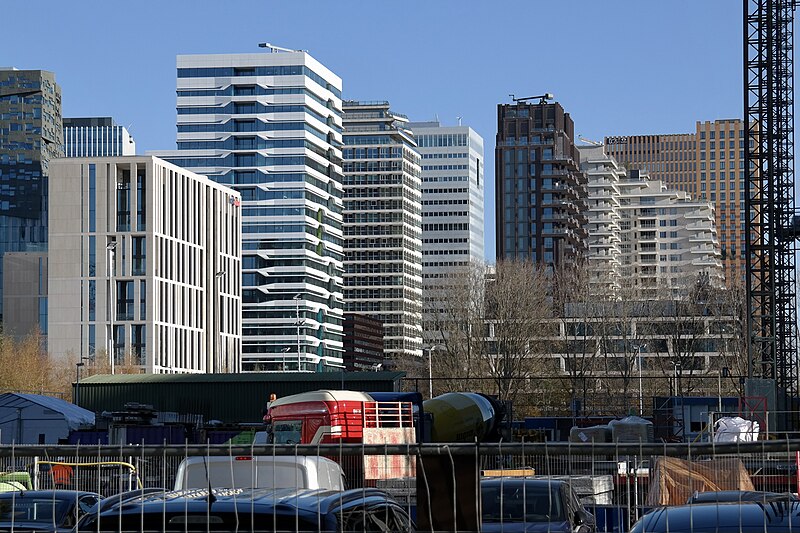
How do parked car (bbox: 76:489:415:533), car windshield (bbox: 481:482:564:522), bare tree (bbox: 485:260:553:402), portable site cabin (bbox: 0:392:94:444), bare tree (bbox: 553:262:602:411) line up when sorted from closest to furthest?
parked car (bbox: 76:489:415:533) → car windshield (bbox: 481:482:564:522) → portable site cabin (bbox: 0:392:94:444) → bare tree (bbox: 485:260:553:402) → bare tree (bbox: 553:262:602:411)

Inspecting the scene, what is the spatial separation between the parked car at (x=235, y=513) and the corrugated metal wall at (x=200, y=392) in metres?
61.2

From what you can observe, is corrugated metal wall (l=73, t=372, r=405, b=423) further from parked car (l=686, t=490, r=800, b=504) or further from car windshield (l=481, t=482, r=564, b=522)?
parked car (l=686, t=490, r=800, b=504)

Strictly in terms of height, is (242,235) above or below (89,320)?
above

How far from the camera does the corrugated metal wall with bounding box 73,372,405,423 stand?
7056 cm

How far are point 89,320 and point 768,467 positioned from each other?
13053 cm

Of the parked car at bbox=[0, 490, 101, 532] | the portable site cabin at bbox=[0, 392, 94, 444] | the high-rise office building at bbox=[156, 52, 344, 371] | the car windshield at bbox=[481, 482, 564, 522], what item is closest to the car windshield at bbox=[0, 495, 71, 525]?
the parked car at bbox=[0, 490, 101, 532]

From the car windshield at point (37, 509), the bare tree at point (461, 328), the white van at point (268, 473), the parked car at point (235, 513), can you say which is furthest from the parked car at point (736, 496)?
the bare tree at point (461, 328)

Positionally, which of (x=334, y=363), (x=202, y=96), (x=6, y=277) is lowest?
(x=334, y=363)

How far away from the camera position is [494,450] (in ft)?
22.6

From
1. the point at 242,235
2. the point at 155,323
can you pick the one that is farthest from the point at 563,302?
the point at 242,235

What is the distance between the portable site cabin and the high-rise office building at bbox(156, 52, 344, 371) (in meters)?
124

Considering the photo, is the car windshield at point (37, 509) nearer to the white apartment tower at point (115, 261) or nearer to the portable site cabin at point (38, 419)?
the portable site cabin at point (38, 419)

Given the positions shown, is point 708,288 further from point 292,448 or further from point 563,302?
point 292,448

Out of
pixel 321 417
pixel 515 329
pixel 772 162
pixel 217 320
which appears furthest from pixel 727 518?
pixel 217 320
